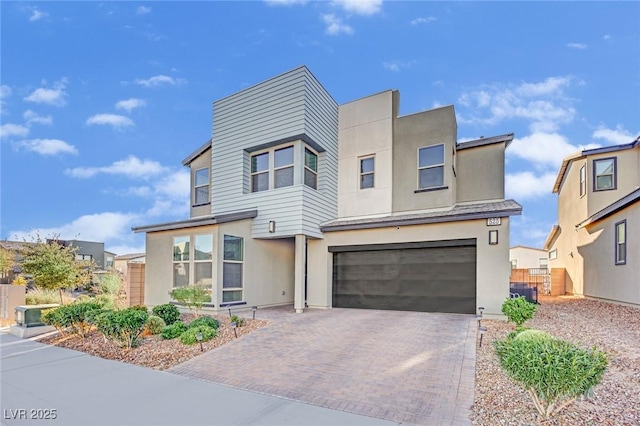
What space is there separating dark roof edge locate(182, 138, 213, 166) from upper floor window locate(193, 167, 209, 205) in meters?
0.67

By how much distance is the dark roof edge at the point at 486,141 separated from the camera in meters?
11.7

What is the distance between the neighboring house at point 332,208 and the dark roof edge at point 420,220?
0.04 metres

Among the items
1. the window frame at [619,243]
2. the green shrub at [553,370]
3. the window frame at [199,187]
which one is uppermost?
the window frame at [199,187]

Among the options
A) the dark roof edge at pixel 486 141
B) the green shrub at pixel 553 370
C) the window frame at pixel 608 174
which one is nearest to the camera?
the green shrub at pixel 553 370

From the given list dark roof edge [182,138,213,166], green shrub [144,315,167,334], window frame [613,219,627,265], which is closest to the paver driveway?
green shrub [144,315,167,334]

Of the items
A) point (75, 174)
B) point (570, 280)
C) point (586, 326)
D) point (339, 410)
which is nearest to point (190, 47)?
point (75, 174)

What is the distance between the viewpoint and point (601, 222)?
13391 millimetres

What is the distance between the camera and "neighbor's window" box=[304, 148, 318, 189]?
39.5 ft

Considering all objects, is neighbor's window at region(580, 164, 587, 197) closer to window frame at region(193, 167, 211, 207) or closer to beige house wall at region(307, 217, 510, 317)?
beige house wall at region(307, 217, 510, 317)

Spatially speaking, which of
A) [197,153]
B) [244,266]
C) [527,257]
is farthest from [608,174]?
[527,257]

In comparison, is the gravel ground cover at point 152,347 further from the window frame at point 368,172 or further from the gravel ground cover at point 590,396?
the window frame at point 368,172

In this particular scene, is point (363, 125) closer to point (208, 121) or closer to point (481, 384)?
point (208, 121)

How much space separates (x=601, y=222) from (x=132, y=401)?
16502mm

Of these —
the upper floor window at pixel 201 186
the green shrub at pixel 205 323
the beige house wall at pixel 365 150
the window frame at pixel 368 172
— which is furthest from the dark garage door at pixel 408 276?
the upper floor window at pixel 201 186
